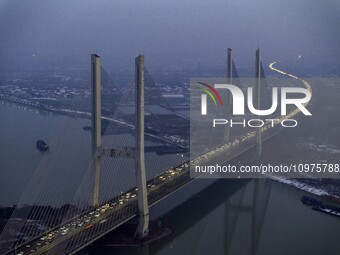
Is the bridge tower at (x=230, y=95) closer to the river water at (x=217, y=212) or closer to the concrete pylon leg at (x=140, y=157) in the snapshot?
the river water at (x=217, y=212)

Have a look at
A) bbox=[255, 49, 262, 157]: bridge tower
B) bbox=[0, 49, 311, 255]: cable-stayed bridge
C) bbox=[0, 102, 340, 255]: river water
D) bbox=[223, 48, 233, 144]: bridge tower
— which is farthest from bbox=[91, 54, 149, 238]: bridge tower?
bbox=[255, 49, 262, 157]: bridge tower

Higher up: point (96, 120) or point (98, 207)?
point (96, 120)

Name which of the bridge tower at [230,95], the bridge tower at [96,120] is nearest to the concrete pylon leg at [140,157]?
the bridge tower at [96,120]

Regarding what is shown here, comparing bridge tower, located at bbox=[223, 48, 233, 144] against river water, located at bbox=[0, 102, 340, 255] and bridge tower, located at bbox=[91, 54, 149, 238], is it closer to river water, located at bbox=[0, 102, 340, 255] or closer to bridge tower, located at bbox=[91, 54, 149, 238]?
river water, located at bbox=[0, 102, 340, 255]

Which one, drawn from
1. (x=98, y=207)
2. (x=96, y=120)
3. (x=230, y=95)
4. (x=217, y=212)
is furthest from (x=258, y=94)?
(x=98, y=207)

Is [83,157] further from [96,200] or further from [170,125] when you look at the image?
[170,125]

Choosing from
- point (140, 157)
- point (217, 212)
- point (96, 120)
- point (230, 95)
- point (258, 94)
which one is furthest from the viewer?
point (258, 94)

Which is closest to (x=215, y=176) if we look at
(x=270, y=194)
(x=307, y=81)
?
(x=270, y=194)

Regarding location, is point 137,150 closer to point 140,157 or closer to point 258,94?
point 140,157

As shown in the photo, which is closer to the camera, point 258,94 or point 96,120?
point 96,120
